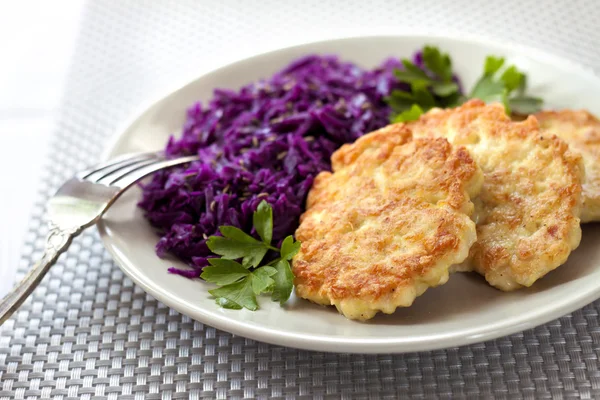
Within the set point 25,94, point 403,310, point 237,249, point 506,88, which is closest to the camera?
point 403,310

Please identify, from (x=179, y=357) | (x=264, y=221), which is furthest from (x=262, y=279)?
(x=179, y=357)

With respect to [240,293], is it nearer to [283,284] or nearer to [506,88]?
[283,284]

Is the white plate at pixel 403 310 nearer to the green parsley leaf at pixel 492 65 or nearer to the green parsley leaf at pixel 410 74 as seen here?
the green parsley leaf at pixel 492 65

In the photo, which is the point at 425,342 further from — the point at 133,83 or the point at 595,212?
the point at 133,83

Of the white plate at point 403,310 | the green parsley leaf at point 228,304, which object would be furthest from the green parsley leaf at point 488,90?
the green parsley leaf at point 228,304

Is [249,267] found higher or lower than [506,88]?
lower

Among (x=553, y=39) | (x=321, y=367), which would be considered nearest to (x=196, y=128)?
(x=321, y=367)
